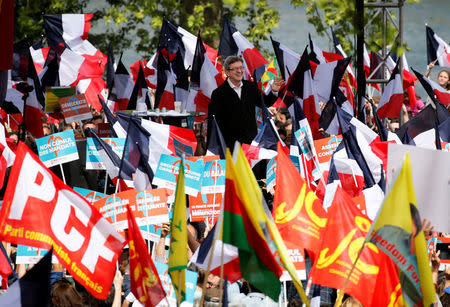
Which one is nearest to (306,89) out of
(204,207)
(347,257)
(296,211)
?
(204,207)

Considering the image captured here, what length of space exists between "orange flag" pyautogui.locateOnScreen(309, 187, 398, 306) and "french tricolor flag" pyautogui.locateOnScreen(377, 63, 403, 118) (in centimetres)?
658

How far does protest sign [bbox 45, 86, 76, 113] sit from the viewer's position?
11195 millimetres

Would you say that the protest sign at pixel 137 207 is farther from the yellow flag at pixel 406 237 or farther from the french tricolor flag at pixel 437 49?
the french tricolor flag at pixel 437 49

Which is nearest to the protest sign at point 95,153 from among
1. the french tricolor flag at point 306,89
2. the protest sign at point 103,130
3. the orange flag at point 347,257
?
the protest sign at point 103,130

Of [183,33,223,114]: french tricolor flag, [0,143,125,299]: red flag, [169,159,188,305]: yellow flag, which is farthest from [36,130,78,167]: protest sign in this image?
[183,33,223,114]: french tricolor flag

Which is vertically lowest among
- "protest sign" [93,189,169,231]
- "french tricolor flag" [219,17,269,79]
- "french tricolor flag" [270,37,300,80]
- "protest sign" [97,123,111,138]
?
"protest sign" [93,189,169,231]

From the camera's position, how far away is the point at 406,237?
188 inches

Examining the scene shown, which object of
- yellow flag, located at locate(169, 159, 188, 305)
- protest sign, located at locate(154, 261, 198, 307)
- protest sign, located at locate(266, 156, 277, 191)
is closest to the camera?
yellow flag, located at locate(169, 159, 188, 305)

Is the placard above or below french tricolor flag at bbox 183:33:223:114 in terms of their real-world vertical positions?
below

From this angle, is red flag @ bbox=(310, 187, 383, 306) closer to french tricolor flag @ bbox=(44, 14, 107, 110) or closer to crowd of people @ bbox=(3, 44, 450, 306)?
crowd of people @ bbox=(3, 44, 450, 306)

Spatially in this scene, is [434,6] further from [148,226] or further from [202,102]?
[148,226]

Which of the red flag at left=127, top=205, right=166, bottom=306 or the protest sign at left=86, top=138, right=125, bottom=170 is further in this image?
the protest sign at left=86, top=138, right=125, bottom=170

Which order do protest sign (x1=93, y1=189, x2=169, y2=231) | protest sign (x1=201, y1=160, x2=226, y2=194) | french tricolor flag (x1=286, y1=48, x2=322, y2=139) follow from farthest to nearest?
french tricolor flag (x1=286, y1=48, x2=322, y2=139), protest sign (x1=201, y1=160, x2=226, y2=194), protest sign (x1=93, y1=189, x2=169, y2=231)

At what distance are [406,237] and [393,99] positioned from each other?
23.9ft
